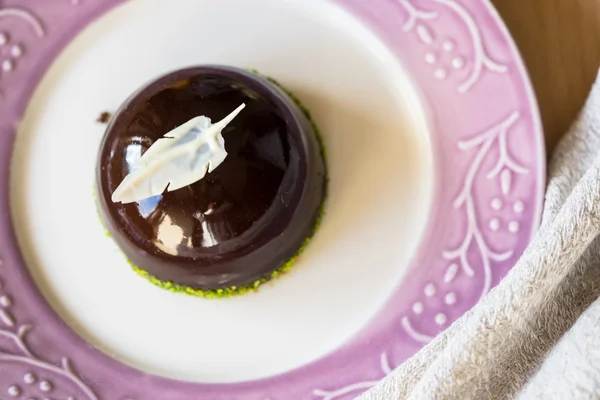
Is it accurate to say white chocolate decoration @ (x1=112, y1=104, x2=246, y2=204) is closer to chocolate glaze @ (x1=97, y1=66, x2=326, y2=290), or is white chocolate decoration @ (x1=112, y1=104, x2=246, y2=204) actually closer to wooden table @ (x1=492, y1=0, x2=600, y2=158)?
chocolate glaze @ (x1=97, y1=66, x2=326, y2=290)

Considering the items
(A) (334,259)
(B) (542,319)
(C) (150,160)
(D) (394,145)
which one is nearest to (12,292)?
(C) (150,160)

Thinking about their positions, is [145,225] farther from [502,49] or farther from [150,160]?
[502,49]

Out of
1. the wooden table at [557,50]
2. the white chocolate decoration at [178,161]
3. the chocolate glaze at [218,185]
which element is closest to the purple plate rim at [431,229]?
the wooden table at [557,50]

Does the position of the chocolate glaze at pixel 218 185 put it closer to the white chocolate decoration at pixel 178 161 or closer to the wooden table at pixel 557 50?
the white chocolate decoration at pixel 178 161

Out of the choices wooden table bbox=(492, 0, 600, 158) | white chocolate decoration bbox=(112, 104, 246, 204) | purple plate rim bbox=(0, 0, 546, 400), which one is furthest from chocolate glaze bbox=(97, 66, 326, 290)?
wooden table bbox=(492, 0, 600, 158)

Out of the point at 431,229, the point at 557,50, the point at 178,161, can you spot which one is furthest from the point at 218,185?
the point at 557,50
